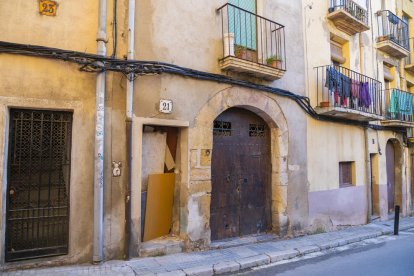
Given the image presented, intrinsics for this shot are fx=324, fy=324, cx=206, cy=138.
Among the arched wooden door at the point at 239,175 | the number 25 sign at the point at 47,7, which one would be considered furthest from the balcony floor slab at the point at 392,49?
the number 25 sign at the point at 47,7

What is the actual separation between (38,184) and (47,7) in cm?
277

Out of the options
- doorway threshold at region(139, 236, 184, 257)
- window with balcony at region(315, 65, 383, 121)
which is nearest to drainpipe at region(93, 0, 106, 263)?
doorway threshold at region(139, 236, 184, 257)

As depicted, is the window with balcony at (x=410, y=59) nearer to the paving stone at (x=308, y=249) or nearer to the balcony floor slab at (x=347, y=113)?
the balcony floor slab at (x=347, y=113)

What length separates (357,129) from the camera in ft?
34.1

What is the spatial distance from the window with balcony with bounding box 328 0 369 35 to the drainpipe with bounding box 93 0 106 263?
701 cm

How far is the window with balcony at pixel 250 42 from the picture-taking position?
6715 mm

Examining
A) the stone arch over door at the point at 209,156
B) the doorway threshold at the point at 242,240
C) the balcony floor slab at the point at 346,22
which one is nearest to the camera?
the stone arch over door at the point at 209,156

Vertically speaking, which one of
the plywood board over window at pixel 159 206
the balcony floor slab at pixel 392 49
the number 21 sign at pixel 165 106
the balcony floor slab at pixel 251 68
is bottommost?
the plywood board over window at pixel 159 206

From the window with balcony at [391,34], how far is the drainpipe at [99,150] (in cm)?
1032

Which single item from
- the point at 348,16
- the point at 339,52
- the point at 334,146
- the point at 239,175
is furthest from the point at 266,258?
the point at 348,16

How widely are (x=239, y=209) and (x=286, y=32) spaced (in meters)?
4.58

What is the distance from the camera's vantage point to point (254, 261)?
5.84m

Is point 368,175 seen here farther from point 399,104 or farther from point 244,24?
point 244,24

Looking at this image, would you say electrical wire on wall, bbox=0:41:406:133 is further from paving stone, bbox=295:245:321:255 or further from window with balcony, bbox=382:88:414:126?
window with balcony, bbox=382:88:414:126
